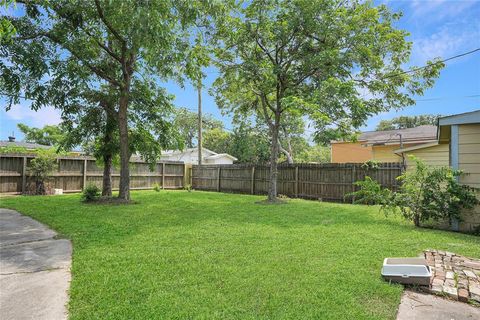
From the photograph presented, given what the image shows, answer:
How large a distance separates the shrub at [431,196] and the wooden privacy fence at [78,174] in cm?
1155

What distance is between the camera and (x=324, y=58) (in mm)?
9906

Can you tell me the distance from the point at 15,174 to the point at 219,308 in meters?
13.0

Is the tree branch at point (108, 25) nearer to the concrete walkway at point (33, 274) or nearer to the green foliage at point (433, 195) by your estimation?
the concrete walkway at point (33, 274)

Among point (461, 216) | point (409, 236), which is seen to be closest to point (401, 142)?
point (461, 216)

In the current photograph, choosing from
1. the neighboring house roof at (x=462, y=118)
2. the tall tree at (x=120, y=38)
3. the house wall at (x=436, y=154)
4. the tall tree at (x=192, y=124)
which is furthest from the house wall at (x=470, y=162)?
the tall tree at (x=192, y=124)

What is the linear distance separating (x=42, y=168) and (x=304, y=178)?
418 inches

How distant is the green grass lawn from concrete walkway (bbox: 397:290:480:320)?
0.09 meters

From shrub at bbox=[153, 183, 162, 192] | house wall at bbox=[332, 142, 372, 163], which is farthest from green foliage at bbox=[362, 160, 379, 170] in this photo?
shrub at bbox=[153, 183, 162, 192]

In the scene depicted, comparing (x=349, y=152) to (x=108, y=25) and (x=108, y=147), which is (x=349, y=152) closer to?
(x=108, y=147)

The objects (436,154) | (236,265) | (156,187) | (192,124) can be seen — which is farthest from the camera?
(192,124)

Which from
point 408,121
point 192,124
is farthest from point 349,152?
point 192,124

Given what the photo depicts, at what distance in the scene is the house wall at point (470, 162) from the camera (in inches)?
253

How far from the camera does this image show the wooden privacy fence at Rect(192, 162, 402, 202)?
11.6 meters

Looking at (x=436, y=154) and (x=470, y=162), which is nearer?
(x=470, y=162)
